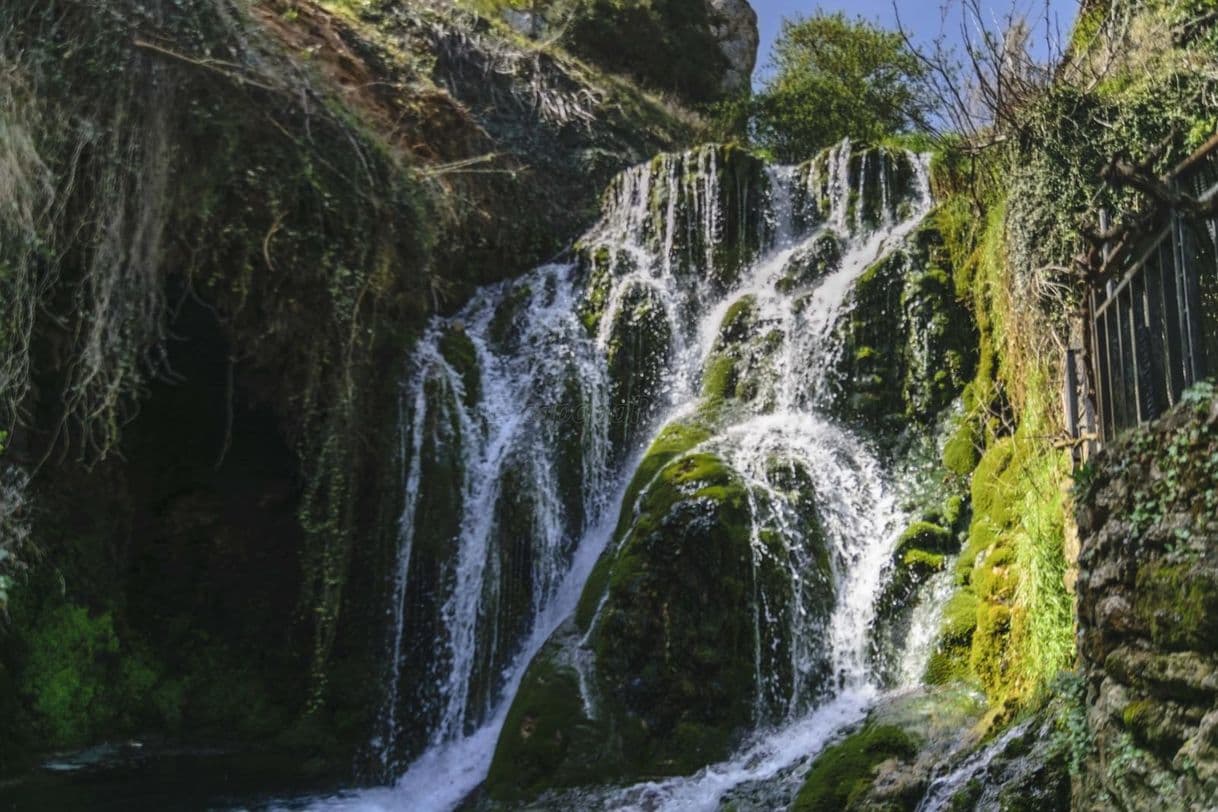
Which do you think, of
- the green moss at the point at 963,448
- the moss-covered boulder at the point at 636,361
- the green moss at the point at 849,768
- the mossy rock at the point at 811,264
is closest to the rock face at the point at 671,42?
the mossy rock at the point at 811,264

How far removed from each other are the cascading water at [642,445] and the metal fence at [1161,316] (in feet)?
10.3

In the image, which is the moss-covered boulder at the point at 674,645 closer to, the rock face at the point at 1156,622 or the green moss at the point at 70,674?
the rock face at the point at 1156,622

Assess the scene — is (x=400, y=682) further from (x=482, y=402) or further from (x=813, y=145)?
(x=813, y=145)

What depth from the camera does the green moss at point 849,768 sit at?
574cm

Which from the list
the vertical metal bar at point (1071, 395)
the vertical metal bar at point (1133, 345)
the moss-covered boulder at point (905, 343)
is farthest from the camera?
the moss-covered boulder at point (905, 343)

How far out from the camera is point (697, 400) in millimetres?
10398

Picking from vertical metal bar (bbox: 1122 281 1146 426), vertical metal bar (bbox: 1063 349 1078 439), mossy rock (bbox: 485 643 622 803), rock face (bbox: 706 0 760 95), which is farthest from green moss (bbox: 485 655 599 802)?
rock face (bbox: 706 0 760 95)

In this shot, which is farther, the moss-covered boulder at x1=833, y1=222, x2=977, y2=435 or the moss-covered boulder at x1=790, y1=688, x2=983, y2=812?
the moss-covered boulder at x1=833, y1=222, x2=977, y2=435

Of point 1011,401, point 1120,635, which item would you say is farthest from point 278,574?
point 1120,635

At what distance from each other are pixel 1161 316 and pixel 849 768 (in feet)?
10.2

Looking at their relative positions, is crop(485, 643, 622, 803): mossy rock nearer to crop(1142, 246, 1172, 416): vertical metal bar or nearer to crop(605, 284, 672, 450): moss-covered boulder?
crop(605, 284, 672, 450): moss-covered boulder

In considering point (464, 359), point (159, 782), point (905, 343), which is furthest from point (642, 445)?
point (159, 782)

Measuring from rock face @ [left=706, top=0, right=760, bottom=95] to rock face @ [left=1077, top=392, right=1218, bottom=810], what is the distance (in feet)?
61.5

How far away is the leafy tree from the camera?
65.2 ft
